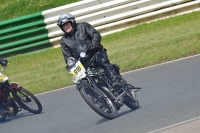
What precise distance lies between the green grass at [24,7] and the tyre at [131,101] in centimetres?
1048

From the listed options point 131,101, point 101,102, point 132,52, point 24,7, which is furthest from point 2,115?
point 24,7

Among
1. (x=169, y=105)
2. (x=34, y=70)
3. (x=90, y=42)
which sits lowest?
(x=34, y=70)

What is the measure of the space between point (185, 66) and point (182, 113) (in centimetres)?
412

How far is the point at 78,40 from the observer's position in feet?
29.7

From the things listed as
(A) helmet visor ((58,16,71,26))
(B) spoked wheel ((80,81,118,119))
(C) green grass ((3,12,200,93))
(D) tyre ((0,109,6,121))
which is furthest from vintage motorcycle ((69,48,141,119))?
(C) green grass ((3,12,200,93))

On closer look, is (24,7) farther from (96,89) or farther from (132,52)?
(96,89)

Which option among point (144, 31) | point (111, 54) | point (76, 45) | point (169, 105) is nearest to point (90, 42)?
point (76, 45)

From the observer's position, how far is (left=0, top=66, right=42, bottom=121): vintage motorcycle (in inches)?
440

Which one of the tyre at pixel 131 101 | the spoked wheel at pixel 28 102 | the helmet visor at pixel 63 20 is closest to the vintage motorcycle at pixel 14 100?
the spoked wheel at pixel 28 102

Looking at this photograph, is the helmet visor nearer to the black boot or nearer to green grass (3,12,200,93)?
the black boot

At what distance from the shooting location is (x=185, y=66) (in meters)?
12.3

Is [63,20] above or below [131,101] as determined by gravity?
above

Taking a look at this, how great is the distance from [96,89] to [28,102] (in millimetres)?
2730

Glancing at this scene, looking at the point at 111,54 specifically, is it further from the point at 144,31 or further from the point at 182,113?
the point at 182,113
